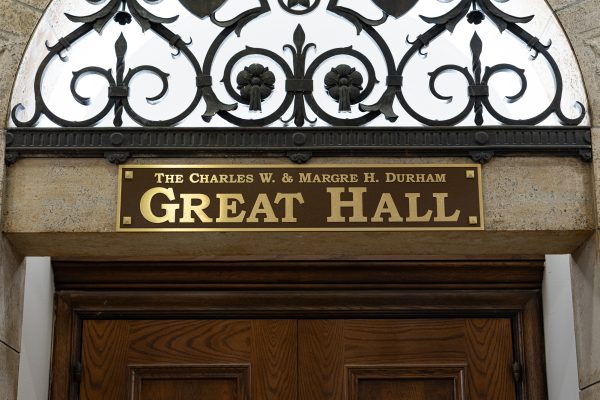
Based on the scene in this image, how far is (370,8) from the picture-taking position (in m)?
5.44

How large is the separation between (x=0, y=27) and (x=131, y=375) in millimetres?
1812

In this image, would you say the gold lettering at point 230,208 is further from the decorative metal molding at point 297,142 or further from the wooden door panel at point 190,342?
the wooden door panel at point 190,342

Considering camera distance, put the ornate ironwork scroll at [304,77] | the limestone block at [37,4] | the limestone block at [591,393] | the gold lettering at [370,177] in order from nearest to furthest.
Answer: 1. the limestone block at [591,393]
2. the gold lettering at [370,177]
3. the ornate ironwork scroll at [304,77]
4. the limestone block at [37,4]

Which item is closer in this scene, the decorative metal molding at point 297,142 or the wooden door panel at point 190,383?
the decorative metal molding at point 297,142

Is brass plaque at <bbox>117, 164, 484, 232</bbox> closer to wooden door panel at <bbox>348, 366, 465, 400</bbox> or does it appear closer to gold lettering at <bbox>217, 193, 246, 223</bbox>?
gold lettering at <bbox>217, 193, 246, 223</bbox>

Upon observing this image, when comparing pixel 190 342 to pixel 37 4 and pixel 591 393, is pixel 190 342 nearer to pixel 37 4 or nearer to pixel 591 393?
pixel 37 4

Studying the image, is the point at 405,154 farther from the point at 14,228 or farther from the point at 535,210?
the point at 14,228

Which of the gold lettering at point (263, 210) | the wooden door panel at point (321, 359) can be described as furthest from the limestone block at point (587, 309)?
the gold lettering at point (263, 210)

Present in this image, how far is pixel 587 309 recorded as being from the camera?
5.15m

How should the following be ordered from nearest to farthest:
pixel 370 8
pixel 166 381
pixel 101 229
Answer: pixel 101 229 < pixel 370 8 < pixel 166 381

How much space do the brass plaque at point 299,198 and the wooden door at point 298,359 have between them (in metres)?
1.09

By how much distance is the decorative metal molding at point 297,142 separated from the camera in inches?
202

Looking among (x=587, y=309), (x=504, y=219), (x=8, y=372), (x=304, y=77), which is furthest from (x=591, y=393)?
(x=8, y=372)

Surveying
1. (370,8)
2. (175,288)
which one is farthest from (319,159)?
(175,288)
